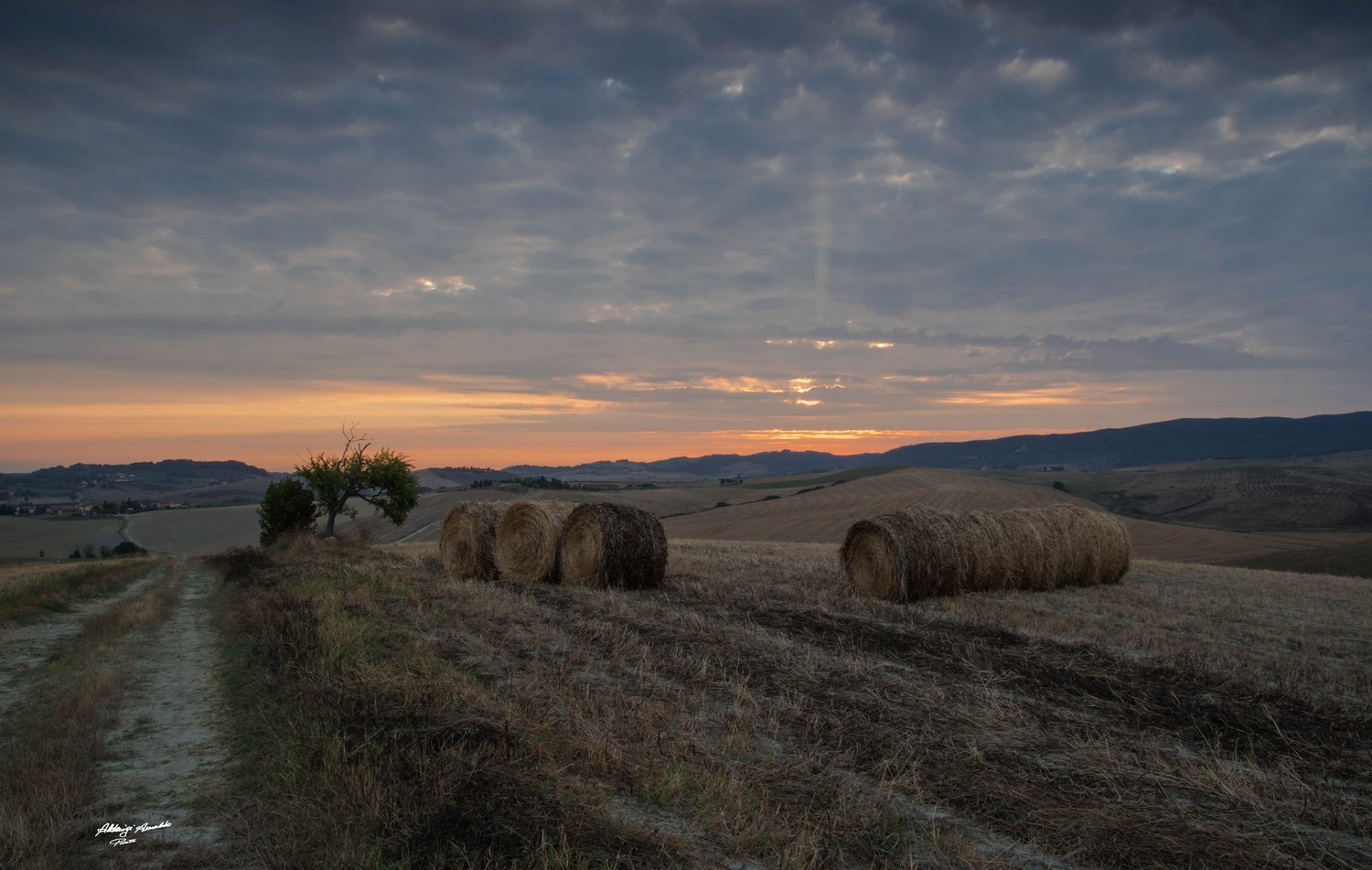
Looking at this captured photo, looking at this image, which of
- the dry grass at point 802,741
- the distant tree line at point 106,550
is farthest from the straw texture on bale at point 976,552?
the distant tree line at point 106,550

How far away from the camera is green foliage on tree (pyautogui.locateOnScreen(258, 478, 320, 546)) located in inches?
1576

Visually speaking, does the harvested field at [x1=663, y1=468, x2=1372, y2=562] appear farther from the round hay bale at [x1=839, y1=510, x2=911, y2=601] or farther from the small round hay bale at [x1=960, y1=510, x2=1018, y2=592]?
the round hay bale at [x1=839, y1=510, x2=911, y2=601]

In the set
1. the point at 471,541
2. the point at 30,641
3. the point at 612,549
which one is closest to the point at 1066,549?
the point at 612,549

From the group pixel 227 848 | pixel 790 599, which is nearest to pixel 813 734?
pixel 227 848

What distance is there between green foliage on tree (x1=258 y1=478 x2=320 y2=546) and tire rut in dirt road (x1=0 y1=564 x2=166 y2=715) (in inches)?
900

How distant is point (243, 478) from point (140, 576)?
460ft

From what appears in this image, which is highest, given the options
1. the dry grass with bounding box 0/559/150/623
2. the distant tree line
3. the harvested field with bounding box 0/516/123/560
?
the dry grass with bounding box 0/559/150/623

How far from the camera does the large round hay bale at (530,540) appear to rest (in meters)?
16.1

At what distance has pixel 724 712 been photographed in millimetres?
6293

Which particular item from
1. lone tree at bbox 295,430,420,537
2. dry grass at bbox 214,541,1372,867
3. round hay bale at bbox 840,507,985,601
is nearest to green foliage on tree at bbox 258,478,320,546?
lone tree at bbox 295,430,420,537

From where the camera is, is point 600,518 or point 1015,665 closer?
point 1015,665

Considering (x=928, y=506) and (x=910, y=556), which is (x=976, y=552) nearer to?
(x=910, y=556)

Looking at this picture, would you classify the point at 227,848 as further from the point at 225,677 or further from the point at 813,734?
the point at 225,677

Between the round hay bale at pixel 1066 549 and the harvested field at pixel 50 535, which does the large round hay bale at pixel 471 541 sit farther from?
the harvested field at pixel 50 535
